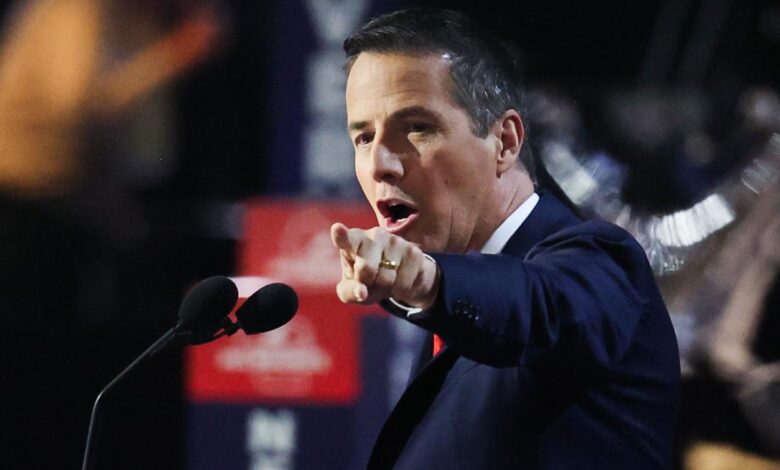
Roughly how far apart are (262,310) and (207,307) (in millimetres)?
60

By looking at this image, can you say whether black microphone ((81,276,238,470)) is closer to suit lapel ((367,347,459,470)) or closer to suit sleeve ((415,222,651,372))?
suit lapel ((367,347,459,470))

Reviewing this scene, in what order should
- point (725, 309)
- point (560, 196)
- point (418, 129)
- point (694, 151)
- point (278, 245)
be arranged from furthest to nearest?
point (278, 245)
point (694, 151)
point (725, 309)
point (560, 196)
point (418, 129)

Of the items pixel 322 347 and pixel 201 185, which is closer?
pixel 322 347

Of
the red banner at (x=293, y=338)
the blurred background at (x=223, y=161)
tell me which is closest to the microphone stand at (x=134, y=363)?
the blurred background at (x=223, y=161)

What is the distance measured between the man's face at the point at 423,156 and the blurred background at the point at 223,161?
112 inches

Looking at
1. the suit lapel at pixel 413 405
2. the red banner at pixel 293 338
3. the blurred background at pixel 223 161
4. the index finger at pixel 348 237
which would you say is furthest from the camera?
the red banner at pixel 293 338

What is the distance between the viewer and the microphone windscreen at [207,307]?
58.5 inches

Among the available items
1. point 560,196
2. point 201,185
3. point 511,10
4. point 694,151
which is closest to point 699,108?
point 694,151

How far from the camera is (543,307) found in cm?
118

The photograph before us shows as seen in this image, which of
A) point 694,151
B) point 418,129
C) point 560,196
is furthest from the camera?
point 694,151

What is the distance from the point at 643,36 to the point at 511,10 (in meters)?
0.53

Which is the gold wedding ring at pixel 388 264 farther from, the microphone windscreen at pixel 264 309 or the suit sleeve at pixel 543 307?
the microphone windscreen at pixel 264 309

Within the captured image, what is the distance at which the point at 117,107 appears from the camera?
5766mm

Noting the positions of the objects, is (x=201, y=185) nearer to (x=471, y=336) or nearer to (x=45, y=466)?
(x=45, y=466)
